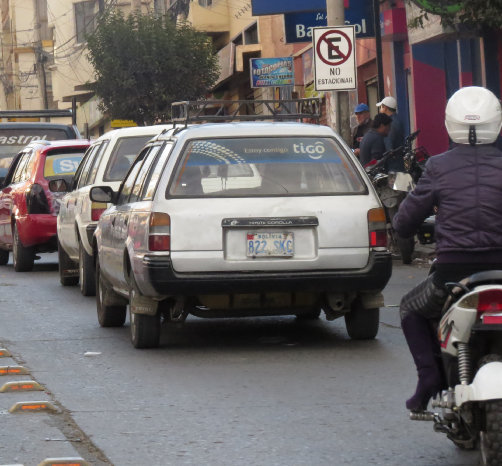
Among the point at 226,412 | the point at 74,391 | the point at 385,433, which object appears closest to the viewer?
the point at 385,433

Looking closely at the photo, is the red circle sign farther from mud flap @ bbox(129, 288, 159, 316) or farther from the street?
mud flap @ bbox(129, 288, 159, 316)

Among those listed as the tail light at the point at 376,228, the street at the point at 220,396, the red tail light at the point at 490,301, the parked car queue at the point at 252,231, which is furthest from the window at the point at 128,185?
the red tail light at the point at 490,301

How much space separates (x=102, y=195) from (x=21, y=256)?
693 cm

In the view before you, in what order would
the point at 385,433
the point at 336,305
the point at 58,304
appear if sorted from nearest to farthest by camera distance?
1. the point at 385,433
2. the point at 336,305
3. the point at 58,304

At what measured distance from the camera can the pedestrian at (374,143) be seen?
18078 millimetres

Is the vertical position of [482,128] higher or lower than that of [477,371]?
higher

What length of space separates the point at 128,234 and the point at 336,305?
1.54 metres

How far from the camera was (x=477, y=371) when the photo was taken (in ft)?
18.5

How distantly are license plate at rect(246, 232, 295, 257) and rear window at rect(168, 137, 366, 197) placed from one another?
331 mm

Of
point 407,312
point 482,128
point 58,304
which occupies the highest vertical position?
point 482,128

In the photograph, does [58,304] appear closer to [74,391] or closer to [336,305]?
[336,305]

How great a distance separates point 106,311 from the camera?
1157 centimetres

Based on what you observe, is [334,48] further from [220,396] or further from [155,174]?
[220,396]

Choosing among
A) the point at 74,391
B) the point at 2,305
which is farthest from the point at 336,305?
the point at 2,305
